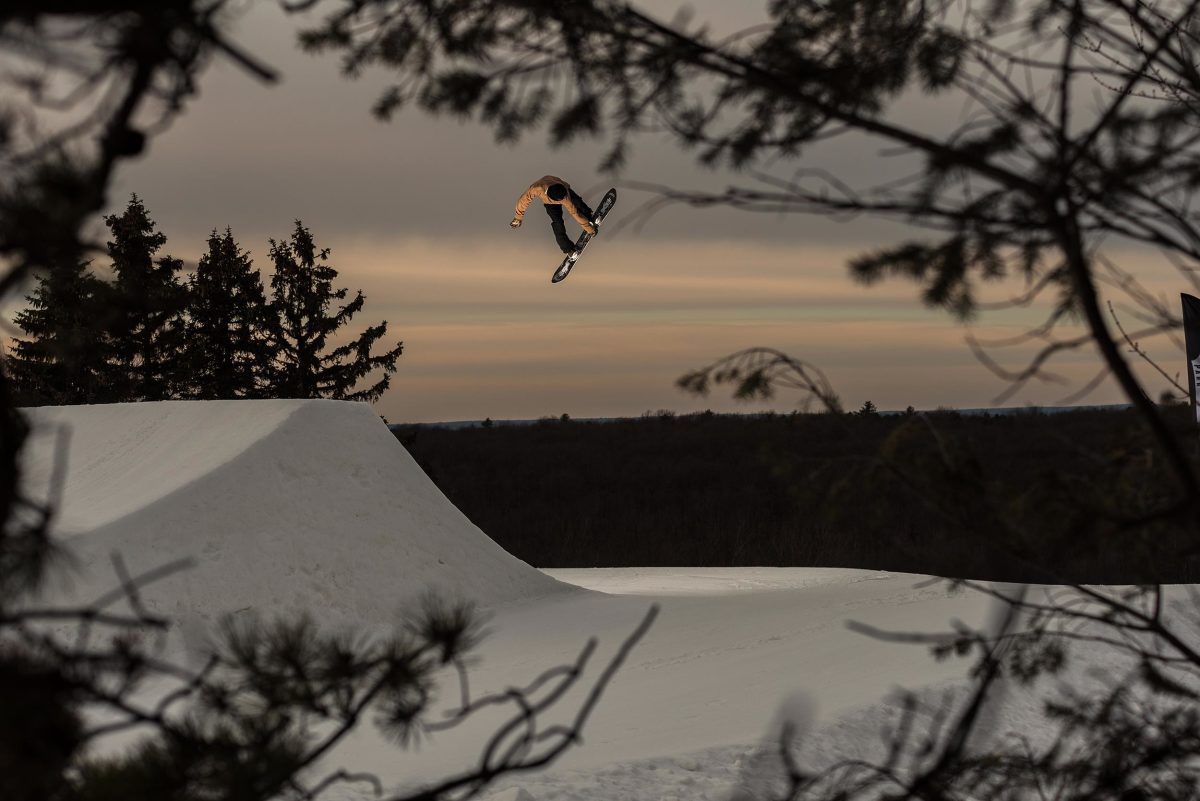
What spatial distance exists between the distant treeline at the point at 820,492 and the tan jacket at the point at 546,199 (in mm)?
2516

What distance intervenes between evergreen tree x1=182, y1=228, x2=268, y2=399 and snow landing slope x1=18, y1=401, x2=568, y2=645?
12991mm

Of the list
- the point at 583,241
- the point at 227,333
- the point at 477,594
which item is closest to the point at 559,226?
the point at 583,241

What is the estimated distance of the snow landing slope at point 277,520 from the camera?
909 centimetres

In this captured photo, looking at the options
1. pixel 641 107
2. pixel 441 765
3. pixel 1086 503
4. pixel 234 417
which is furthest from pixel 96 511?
pixel 1086 503

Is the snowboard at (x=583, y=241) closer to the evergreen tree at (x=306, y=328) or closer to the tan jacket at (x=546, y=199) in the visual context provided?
the tan jacket at (x=546, y=199)

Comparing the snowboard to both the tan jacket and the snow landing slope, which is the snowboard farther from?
the snow landing slope

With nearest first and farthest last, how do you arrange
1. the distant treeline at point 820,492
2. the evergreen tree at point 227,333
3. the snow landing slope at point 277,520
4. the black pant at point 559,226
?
the distant treeline at point 820,492 → the snow landing slope at point 277,520 → the black pant at point 559,226 → the evergreen tree at point 227,333

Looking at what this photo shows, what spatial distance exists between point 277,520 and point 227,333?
16.6m

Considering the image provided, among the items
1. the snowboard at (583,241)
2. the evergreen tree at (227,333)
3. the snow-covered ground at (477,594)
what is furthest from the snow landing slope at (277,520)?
the evergreen tree at (227,333)

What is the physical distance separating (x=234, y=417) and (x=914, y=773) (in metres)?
10.3

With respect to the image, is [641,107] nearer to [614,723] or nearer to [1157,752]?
[1157,752]

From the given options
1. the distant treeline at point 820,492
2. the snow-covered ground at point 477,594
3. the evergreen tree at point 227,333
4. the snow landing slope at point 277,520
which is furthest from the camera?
the evergreen tree at point 227,333

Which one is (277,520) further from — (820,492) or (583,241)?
(820,492)

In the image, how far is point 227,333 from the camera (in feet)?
82.7
